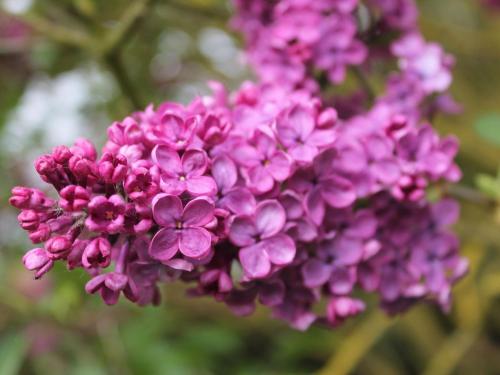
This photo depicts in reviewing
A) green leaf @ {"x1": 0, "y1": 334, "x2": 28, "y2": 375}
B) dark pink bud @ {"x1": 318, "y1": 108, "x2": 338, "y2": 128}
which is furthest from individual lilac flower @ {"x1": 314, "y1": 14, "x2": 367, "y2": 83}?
green leaf @ {"x1": 0, "y1": 334, "x2": 28, "y2": 375}

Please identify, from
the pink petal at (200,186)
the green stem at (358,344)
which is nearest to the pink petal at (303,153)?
the pink petal at (200,186)

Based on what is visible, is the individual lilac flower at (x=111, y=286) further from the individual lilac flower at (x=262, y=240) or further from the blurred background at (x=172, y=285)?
the blurred background at (x=172, y=285)

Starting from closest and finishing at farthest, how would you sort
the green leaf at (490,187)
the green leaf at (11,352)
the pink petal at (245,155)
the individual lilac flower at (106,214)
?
the individual lilac flower at (106,214), the pink petal at (245,155), the green leaf at (490,187), the green leaf at (11,352)

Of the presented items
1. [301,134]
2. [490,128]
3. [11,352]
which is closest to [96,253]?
[301,134]

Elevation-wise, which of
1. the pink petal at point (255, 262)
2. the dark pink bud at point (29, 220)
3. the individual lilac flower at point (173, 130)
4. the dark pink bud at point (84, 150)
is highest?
the dark pink bud at point (84, 150)

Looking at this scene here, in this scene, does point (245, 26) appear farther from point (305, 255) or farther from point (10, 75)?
point (10, 75)

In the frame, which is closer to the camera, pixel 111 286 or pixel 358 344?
pixel 111 286

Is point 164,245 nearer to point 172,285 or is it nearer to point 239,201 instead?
point 239,201
